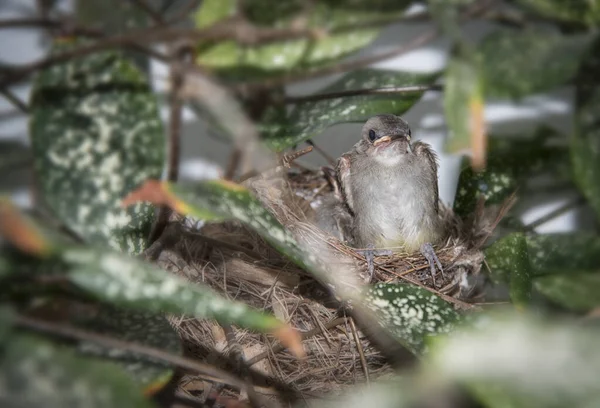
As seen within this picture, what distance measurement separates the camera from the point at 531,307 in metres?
0.99

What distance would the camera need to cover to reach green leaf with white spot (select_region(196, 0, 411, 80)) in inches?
36.5

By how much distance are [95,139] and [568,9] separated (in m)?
0.80

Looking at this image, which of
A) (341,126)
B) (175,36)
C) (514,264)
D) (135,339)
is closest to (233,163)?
(175,36)

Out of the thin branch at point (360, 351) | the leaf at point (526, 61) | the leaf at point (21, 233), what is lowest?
the thin branch at point (360, 351)

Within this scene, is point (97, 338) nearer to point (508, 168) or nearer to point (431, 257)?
point (508, 168)

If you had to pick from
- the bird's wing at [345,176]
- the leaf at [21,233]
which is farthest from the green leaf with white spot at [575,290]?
the bird's wing at [345,176]

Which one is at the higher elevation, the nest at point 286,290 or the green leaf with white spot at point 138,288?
the green leaf with white spot at point 138,288

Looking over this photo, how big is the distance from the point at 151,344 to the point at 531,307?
0.63 meters

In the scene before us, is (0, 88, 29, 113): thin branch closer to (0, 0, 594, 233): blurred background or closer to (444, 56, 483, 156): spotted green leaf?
(0, 0, 594, 233): blurred background

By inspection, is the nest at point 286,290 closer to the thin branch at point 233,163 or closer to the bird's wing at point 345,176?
the bird's wing at point 345,176

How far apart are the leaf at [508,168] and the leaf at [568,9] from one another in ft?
0.74

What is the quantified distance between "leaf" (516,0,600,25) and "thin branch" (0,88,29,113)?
828 mm

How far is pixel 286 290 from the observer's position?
5.08ft

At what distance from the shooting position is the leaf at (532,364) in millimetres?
684
